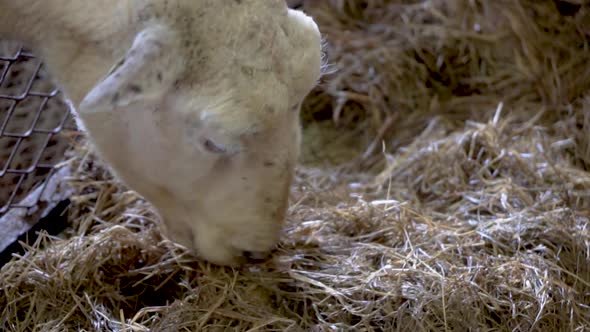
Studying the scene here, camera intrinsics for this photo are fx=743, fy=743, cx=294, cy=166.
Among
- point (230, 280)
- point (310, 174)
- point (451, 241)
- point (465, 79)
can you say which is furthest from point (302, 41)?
point (465, 79)

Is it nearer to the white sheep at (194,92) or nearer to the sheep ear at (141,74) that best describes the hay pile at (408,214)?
the white sheep at (194,92)

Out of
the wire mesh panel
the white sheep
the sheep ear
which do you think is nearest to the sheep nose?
the white sheep

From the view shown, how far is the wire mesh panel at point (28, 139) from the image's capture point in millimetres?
2781

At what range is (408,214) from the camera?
2660 mm

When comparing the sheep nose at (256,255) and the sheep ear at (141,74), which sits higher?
the sheep ear at (141,74)

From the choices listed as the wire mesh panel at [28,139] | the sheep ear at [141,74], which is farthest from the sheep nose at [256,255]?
the wire mesh panel at [28,139]

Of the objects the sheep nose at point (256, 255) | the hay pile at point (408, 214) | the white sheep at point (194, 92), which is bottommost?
the hay pile at point (408, 214)

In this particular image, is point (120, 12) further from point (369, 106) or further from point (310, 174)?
point (369, 106)

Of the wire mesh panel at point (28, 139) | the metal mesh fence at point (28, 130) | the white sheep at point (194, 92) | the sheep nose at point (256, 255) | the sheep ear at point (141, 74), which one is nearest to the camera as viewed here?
the sheep ear at point (141, 74)

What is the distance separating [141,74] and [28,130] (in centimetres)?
160

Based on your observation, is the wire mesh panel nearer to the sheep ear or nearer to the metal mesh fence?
the metal mesh fence

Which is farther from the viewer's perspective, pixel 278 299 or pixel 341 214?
pixel 341 214

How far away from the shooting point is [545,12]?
12.5ft

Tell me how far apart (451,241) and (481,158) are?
2.40 feet
